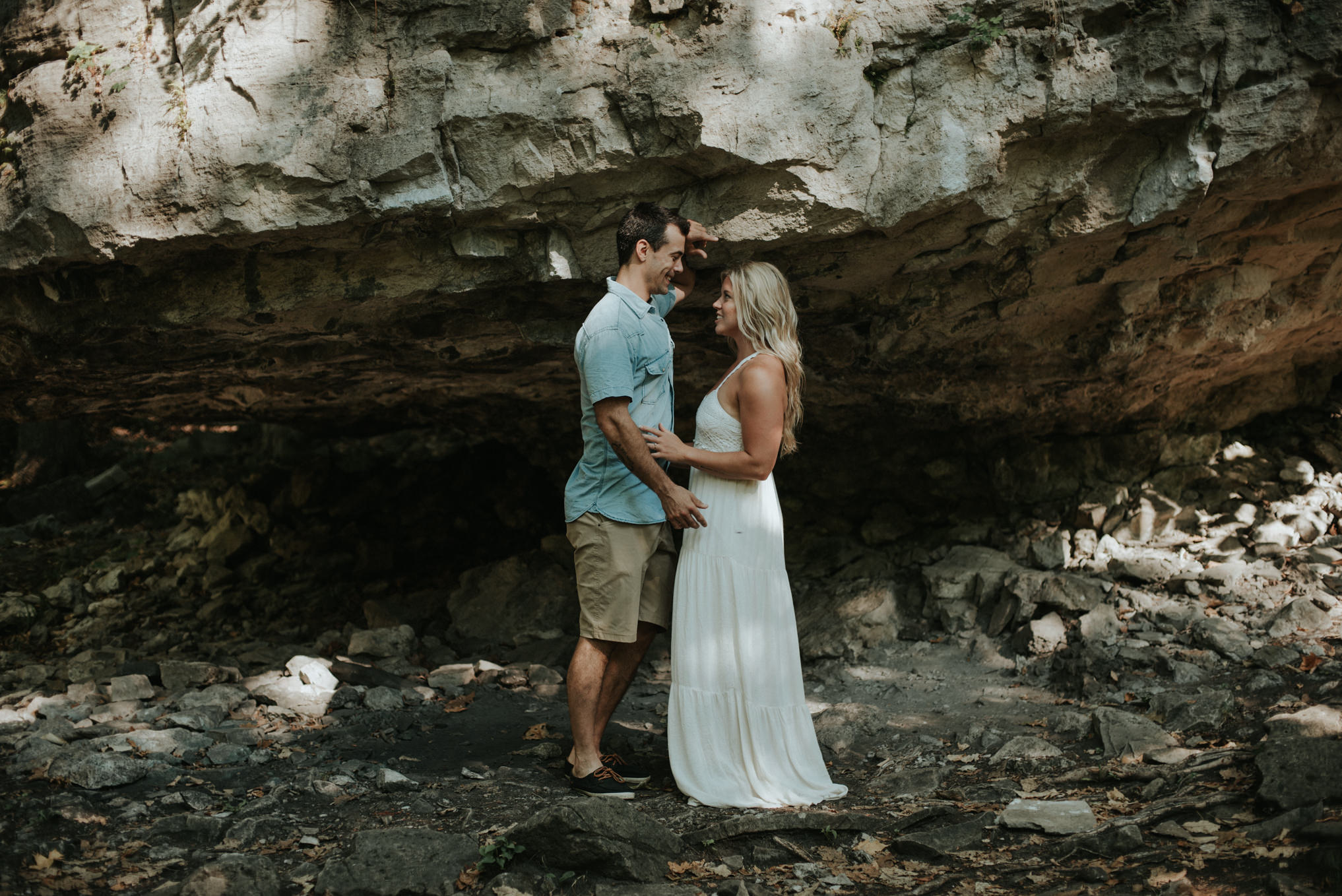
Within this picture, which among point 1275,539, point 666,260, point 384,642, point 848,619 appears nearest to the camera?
point 666,260

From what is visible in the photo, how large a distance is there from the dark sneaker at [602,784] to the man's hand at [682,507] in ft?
3.52

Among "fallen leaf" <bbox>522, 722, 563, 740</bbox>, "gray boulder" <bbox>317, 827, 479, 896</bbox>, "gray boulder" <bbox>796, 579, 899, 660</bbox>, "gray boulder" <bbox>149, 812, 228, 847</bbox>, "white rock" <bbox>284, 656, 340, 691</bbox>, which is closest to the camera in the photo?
"gray boulder" <bbox>317, 827, 479, 896</bbox>

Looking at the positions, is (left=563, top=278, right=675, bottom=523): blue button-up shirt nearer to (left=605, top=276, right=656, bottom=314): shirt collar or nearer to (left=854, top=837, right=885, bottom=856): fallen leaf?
(left=605, top=276, right=656, bottom=314): shirt collar

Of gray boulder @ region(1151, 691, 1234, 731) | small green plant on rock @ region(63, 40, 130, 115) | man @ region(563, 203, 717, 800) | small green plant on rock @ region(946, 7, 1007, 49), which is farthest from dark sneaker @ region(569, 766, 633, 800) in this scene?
small green plant on rock @ region(63, 40, 130, 115)

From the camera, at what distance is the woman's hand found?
3.70 m

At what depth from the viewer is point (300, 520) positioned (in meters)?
8.85

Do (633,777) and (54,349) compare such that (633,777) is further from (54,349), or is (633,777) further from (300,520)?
(300,520)

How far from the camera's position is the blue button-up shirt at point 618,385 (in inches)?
143

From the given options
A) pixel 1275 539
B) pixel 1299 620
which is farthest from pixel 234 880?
pixel 1275 539

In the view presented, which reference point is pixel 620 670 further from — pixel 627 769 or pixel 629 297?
pixel 629 297

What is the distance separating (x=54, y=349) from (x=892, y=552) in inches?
213

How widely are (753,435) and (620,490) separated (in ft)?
1.95

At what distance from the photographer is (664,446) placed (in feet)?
12.2

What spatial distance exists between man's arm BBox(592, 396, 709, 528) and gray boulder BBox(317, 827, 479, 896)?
55.8 inches
